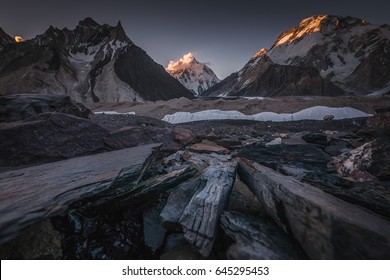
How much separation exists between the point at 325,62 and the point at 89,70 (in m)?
83.9

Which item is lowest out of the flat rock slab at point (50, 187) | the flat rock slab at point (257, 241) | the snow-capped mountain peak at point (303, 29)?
the flat rock slab at point (257, 241)

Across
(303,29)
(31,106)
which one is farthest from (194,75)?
(31,106)

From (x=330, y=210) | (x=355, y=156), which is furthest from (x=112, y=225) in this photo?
(x=355, y=156)

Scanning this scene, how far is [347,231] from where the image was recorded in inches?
36.1

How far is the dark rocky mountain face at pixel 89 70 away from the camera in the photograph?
38844 millimetres

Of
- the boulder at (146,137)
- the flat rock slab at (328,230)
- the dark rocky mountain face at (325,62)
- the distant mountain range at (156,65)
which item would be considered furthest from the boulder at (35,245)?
the dark rocky mountain face at (325,62)

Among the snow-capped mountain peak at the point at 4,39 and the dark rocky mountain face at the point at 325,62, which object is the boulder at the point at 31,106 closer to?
the dark rocky mountain face at the point at 325,62

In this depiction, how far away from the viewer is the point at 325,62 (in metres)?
78.1

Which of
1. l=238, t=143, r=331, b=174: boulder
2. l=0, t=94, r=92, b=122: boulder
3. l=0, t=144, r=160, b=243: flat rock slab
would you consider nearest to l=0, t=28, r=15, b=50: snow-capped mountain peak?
l=0, t=94, r=92, b=122: boulder

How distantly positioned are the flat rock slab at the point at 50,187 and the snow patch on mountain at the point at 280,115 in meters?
10.6

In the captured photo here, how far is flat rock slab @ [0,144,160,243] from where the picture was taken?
3.45ft

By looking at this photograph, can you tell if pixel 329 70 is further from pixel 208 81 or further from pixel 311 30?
→ pixel 208 81

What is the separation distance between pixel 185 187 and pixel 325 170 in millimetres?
2416

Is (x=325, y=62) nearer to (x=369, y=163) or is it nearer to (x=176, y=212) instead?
(x=369, y=163)
